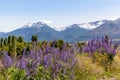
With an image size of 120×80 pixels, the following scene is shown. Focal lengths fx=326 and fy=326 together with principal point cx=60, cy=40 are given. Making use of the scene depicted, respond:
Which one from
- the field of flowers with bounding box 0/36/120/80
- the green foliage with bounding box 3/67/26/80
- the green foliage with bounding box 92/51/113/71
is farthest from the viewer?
the green foliage with bounding box 92/51/113/71

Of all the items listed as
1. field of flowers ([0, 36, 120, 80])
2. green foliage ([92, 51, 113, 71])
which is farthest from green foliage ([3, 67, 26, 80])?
green foliage ([92, 51, 113, 71])

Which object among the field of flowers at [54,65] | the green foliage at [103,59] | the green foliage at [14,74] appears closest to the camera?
the green foliage at [14,74]

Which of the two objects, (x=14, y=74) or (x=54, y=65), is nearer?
(x=14, y=74)

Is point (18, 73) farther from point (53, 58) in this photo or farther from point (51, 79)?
point (53, 58)

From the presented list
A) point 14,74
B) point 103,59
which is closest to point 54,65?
point 14,74

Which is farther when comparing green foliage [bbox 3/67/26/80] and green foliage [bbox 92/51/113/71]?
green foliage [bbox 92/51/113/71]

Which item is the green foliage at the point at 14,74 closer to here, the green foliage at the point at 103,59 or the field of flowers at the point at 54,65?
the field of flowers at the point at 54,65

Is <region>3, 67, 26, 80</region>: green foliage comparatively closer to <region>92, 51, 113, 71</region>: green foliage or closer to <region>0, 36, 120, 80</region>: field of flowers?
<region>0, 36, 120, 80</region>: field of flowers

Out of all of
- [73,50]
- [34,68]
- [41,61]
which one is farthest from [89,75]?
[34,68]

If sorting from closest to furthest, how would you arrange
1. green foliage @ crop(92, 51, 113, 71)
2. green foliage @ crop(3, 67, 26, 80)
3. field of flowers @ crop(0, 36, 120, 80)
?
green foliage @ crop(3, 67, 26, 80) < field of flowers @ crop(0, 36, 120, 80) < green foliage @ crop(92, 51, 113, 71)

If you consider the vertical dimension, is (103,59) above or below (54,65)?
below

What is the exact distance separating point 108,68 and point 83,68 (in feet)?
12.6

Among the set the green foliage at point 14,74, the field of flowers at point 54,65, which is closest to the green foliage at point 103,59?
the field of flowers at point 54,65

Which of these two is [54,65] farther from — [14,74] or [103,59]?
[103,59]
